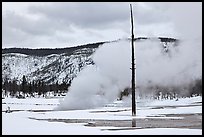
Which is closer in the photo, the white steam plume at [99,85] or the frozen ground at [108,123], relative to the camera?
the frozen ground at [108,123]

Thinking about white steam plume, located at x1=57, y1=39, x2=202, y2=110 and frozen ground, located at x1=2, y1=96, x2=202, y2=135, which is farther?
white steam plume, located at x1=57, y1=39, x2=202, y2=110

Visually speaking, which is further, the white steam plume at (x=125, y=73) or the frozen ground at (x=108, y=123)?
the white steam plume at (x=125, y=73)

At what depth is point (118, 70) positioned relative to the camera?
139 feet

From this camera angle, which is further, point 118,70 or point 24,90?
point 24,90

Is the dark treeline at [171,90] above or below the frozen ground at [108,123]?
above

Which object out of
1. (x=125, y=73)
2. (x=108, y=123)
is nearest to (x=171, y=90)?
(x=125, y=73)

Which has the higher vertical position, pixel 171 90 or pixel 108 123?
pixel 171 90

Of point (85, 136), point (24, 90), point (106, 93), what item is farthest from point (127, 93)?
point (24, 90)

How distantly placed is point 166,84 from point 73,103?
9790mm

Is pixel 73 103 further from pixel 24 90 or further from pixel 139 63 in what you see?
pixel 24 90

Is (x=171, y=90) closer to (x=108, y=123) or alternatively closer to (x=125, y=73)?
(x=125, y=73)

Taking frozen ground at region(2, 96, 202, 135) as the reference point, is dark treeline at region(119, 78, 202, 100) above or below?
above

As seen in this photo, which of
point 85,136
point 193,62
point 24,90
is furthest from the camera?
point 24,90

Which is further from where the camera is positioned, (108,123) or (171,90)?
(171,90)
